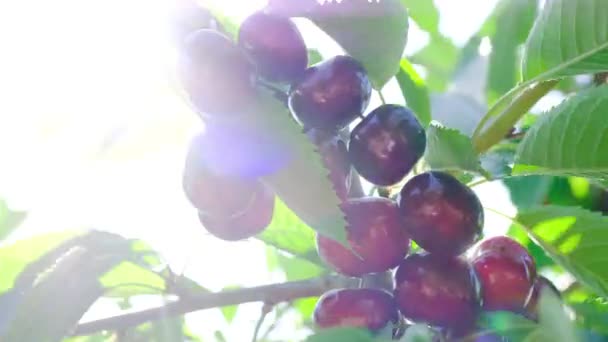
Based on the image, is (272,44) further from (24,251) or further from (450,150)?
(24,251)

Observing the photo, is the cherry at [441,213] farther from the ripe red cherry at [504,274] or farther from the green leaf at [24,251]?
the green leaf at [24,251]

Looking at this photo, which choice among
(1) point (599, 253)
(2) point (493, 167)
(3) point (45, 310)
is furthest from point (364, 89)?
(3) point (45, 310)

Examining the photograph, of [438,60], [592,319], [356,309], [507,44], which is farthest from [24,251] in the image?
[438,60]

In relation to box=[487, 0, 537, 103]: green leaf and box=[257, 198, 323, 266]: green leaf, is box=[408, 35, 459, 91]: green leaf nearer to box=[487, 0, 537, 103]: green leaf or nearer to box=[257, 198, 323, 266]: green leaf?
box=[487, 0, 537, 103]: green leaf

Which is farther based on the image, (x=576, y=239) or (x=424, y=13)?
(x=424, y=13)

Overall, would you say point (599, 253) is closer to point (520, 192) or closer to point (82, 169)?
point (520, 192)

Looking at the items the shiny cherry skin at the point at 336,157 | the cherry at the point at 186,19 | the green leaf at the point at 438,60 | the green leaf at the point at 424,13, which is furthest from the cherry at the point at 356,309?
the green leaf at the point at 438,60

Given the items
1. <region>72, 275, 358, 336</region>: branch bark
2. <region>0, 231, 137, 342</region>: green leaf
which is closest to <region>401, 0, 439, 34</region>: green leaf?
<region>72, 275, 358, 336</region>: branch bark
